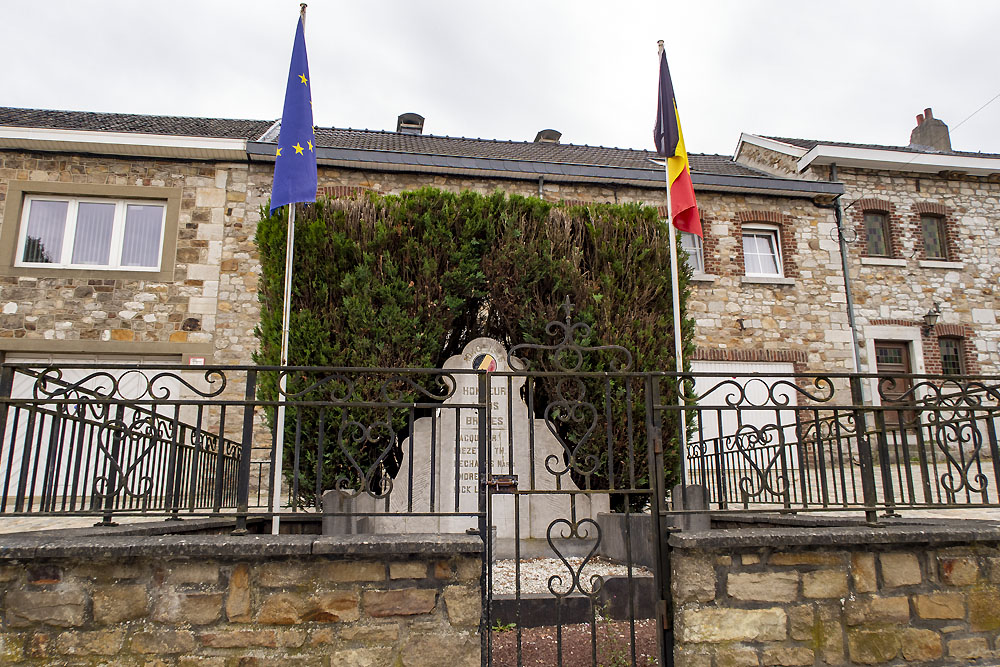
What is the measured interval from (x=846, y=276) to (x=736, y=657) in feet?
39.7

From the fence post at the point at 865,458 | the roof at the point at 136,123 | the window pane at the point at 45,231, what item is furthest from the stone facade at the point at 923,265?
the window pane at the point at 45,231

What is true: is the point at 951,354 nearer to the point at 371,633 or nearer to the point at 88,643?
the point at 371,633

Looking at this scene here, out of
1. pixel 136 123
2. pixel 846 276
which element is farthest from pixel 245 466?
pixel 846 276

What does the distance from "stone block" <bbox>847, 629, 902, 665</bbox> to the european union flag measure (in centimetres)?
562

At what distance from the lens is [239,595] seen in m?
3.04

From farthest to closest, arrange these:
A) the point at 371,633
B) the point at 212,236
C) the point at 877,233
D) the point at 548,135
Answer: the point at 548,135 < the point at 877,233 < the point at 212,236 < the point at 371,633

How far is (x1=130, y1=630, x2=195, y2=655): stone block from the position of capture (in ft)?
9.72

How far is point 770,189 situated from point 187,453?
11.8m

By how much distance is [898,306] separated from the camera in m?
13.6

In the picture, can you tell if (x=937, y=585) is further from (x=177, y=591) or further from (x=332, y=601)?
(x=177, y=591)

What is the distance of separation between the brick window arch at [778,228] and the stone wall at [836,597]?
10393mm

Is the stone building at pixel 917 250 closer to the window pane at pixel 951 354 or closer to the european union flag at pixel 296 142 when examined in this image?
the window pane at pixel 951 354

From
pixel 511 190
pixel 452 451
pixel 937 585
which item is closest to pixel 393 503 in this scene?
pixel 452 451

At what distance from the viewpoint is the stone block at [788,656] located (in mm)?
3289
